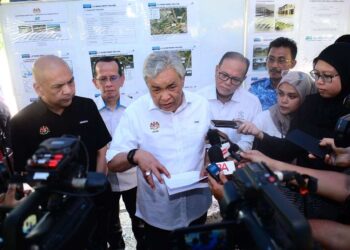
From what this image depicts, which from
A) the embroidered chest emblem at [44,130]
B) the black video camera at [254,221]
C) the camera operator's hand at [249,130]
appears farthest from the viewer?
the camera operator's hand at [249,130]

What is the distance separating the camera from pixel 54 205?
1031 mm

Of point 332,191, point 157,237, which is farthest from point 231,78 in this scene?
point 157,237

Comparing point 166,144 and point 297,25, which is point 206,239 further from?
point 297,25

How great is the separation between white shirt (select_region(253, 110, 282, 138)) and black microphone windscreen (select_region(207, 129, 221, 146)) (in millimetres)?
899

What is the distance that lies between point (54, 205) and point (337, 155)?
1565 mm

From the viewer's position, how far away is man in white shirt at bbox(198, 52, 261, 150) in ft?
9.03

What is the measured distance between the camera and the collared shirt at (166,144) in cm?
207

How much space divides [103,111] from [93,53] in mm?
633

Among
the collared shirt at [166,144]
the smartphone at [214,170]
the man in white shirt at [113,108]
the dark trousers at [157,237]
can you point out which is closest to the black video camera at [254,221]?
the smartphone at [214,170]

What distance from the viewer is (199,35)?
128 inches

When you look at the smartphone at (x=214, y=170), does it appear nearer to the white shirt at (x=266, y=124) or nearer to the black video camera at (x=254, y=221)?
the black video camera at (x=254, y=221)

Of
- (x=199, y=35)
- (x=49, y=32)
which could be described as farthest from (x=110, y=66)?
(x=199, y=35)

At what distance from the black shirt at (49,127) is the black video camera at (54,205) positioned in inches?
46.2

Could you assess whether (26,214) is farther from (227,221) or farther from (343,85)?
(343,85)
